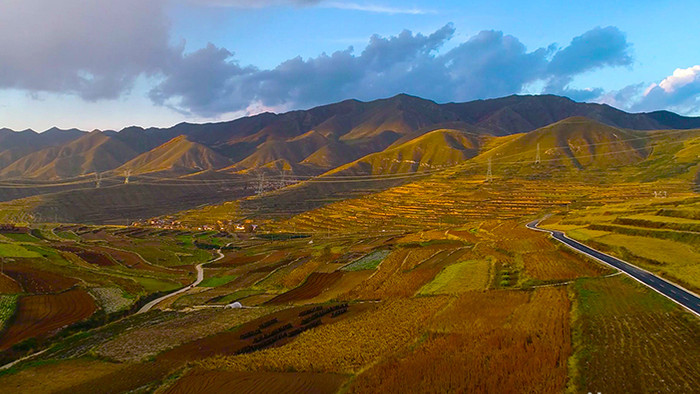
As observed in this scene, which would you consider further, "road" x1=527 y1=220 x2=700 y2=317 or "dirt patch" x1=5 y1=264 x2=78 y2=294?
"dirt patch" x1=5 y1=264 x2=78 y2=294

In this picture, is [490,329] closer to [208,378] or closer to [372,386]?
[372,386]

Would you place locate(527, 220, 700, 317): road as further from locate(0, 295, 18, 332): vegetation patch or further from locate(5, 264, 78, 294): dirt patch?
locate(5, 264, 78, 294): dirt patch

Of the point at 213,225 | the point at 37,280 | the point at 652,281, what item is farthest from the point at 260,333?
the point at 213,225

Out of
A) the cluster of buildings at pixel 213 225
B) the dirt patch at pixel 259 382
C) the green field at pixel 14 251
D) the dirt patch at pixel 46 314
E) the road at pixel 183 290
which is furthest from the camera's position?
the cluster of buildings at pixel 213 225

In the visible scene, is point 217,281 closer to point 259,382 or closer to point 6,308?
point 6,308

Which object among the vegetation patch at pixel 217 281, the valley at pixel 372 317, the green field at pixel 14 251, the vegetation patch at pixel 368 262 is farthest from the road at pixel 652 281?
the green field at pixel 14 251

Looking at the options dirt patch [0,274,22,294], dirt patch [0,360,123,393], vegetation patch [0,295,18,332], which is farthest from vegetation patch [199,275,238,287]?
dirt patch [0,360,123,393]

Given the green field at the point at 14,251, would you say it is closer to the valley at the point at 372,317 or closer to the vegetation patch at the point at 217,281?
the valley at the point at 372,317
